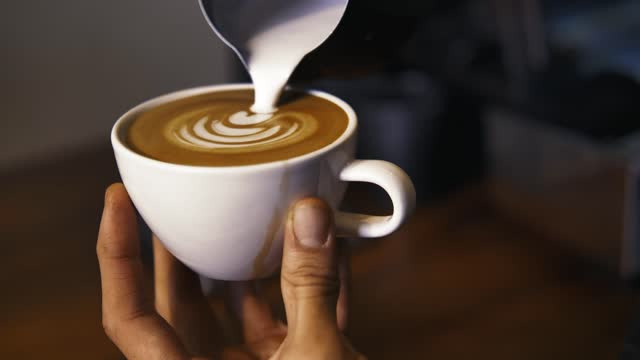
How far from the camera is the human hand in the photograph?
0.37 metres

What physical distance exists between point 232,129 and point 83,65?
614mm

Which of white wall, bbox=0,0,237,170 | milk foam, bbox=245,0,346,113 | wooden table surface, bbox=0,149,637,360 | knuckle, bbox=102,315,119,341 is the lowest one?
wooden table surface, bbox=0,149,637,360

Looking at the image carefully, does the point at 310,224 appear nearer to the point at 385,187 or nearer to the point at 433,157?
the point at 385,187

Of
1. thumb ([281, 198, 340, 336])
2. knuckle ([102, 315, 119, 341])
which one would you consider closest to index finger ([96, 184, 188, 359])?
knuckle ([102, 315, 119, 341])

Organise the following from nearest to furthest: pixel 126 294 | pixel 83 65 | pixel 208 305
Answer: pixel 126 294
pixel 208 305
pixel 83 65

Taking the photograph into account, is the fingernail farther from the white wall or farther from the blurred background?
the white wall

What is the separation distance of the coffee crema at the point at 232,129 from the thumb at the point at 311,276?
0.05 metres

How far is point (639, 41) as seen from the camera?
0.77 m

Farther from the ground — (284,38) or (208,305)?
(284,38)

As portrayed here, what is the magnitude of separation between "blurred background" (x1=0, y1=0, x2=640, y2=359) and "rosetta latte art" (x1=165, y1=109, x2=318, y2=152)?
63 mm

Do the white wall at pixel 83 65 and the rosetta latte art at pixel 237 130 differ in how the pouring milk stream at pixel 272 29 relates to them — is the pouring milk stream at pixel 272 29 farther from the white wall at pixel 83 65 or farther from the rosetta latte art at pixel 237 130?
the white wall at pixel 83 65

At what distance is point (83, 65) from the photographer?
0.94m

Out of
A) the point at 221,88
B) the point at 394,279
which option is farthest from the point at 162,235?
the point at 394,279

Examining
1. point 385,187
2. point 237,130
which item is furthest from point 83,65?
point 385,187
